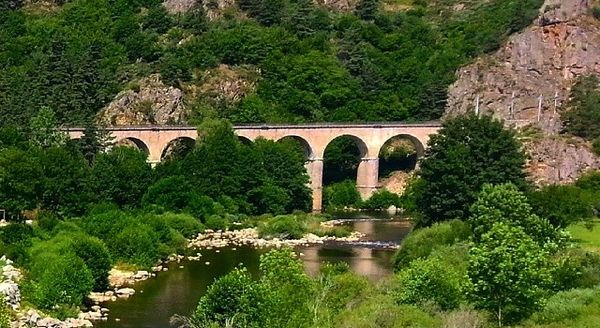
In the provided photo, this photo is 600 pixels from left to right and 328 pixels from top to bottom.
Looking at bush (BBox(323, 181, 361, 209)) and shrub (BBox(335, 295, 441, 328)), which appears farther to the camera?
bush (BBox(323, 181, 361, 209))

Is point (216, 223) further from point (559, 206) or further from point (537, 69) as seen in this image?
point (537, 69)

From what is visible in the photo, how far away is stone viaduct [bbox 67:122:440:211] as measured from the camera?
257 ft

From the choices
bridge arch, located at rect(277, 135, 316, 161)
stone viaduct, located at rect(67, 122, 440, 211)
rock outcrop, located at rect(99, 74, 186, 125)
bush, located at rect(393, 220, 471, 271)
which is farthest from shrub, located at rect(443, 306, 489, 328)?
rock outcrop, located at rect(99, 74, 186, 125)

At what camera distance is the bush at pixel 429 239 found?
44647 millimetres

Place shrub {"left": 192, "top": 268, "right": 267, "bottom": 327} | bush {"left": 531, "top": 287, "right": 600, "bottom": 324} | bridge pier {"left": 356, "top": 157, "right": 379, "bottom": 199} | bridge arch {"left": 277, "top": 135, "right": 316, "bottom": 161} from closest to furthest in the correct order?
bush {"left": 531, "top": 287, "right": 600, "bottom": 324}, shrub {"left": 192, "top": 268, "right": 267, "bottom": 327}, bridge arch {"left": 277, "top": 135, "right": 316, "bottom": 161}, bridge pier {"left": 356, "top": 157, "right": 379, "bottom": 199}

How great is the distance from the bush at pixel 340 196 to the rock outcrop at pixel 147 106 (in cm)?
1785

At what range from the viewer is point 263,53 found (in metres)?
107

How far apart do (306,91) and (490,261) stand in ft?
244

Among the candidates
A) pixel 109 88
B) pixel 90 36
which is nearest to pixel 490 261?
pixel 109 88

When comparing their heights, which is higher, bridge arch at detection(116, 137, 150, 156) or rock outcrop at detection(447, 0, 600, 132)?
rock outcrop at detection(447, 0, 600, 132)

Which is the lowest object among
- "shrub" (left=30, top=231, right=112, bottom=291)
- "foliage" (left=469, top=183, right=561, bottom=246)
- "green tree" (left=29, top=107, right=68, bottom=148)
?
"shrub" (left=30, top=231, right=112, bottom=291)

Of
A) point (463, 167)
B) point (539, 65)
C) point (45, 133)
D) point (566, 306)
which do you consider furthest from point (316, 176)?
point (566, 306)

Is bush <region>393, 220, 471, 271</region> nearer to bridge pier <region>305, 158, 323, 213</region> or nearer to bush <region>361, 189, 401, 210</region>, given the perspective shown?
bridge pier <region>305, 158, 323, 213</region>

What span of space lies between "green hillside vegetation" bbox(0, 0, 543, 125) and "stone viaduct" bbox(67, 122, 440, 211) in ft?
23.6
